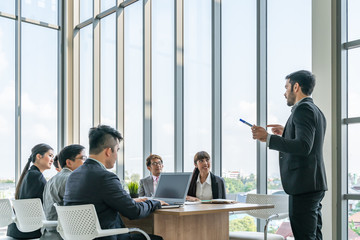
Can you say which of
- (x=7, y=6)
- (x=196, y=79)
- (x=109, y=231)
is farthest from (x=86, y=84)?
(x=109, y=231)

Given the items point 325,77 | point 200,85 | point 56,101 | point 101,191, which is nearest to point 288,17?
point 325,77

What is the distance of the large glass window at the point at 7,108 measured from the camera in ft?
24.7

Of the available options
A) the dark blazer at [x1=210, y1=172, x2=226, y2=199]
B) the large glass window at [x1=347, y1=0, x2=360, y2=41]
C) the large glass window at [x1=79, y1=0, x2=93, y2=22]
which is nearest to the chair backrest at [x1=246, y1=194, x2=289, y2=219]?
the dark blazer at [x1=210, y1=172, x2=226, y2=199]

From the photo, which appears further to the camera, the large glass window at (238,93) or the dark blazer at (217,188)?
the large glass window at (238,93)

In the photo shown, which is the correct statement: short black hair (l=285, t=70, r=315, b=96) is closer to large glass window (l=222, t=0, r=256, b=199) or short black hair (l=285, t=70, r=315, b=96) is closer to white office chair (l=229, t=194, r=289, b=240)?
white office chair (l=229, t=194, r=289, b=240)

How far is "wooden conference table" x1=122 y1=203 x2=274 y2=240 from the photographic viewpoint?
3184mm

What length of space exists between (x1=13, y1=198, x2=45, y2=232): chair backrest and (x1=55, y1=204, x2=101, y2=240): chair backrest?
1047mm

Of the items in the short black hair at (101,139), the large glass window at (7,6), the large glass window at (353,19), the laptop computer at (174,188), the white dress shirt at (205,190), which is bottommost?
the white dress shirt at (205,190)

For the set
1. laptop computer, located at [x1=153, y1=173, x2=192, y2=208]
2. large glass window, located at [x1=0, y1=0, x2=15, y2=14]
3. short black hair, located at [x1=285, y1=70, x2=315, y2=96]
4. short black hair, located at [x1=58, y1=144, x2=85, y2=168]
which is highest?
large glass window, located at [x1=0, y1=0, x2=15, y2=14]

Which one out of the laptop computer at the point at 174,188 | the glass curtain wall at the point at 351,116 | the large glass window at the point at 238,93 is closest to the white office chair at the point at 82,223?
the laptop computer at the point at 174,188

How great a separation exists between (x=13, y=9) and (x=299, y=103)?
20.7ft

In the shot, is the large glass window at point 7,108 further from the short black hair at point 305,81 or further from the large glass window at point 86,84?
the short black hair at point 305,81

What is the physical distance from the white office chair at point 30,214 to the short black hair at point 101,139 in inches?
46.1

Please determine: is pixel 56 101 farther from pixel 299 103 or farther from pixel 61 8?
pixel 299 103
